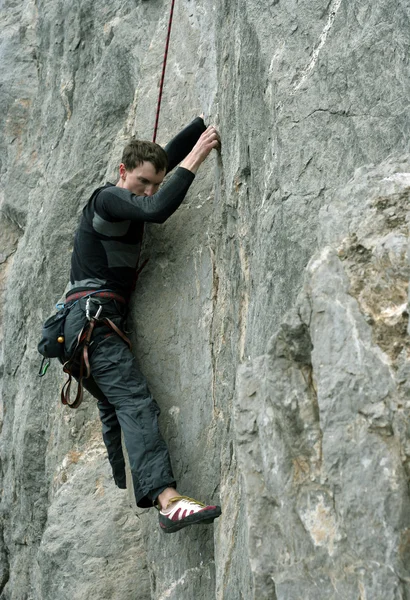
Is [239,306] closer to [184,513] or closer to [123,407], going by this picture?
[123,407]

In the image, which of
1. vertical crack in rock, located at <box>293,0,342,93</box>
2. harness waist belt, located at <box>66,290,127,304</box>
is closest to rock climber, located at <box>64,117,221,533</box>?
harness waist belt, located at <box>66,290,127,304</box>

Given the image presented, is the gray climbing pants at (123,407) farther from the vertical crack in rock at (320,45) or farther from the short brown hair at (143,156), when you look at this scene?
the vertical crack in rock at (320,45)

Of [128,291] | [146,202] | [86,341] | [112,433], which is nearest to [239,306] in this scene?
[146,202]

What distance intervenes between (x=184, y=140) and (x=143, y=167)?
0.51m

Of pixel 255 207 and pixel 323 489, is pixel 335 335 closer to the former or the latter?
pixel 323 489

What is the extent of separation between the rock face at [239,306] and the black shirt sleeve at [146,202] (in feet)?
1.13

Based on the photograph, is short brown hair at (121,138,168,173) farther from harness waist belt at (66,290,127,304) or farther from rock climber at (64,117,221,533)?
harness waist belt at (66,290,127,304)

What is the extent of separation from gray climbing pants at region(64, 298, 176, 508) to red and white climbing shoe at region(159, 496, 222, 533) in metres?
0.18

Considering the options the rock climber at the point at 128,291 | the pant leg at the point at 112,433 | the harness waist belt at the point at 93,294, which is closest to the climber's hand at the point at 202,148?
the rock climber at the point at 128,291

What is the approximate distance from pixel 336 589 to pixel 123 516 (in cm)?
355

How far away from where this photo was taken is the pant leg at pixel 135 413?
5.31 m

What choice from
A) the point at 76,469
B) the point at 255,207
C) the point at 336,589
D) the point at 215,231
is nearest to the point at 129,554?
the point at 76,469

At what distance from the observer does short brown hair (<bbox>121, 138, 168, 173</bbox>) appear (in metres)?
6.04

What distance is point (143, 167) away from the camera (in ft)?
19.9
